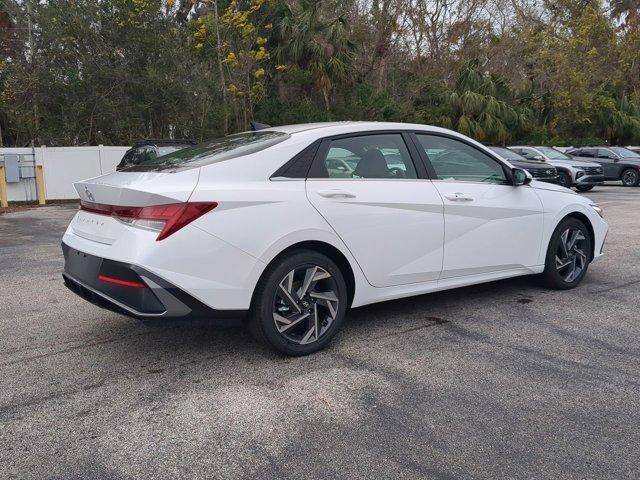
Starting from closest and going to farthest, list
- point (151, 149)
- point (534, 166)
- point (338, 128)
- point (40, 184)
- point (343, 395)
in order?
1. point (343, 395)
2. point (338, 128)
3. point (151, 149)
4. point (40, 184)
5. point (534, 166)

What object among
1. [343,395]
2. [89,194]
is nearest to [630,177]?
[343,395]

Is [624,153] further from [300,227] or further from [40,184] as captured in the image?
[300,227]

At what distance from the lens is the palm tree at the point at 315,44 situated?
21.2m

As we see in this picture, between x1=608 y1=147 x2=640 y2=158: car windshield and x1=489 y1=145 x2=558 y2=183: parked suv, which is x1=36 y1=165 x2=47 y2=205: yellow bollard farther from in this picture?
x1=608 y1=147 x2=640 y2=158: car windshield

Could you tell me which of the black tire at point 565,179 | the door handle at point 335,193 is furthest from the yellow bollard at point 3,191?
the black tire at point 565,179

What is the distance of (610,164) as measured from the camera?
22.4 meters

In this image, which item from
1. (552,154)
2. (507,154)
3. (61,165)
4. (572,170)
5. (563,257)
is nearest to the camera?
(563,257)

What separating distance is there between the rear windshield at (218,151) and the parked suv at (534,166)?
1288cm

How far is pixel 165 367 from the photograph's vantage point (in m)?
4.01

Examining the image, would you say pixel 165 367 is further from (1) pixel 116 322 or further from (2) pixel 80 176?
(2) pixel 80 176

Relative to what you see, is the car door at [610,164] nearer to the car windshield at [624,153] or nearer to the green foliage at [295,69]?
the car windshield at [624,153]

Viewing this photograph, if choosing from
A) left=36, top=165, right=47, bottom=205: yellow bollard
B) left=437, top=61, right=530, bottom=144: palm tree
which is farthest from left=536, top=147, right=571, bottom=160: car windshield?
left=36, top=165, right=47, bottom=205: yellow bollard

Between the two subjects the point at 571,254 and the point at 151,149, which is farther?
the point at 151,149

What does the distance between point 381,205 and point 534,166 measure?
44.2ft
